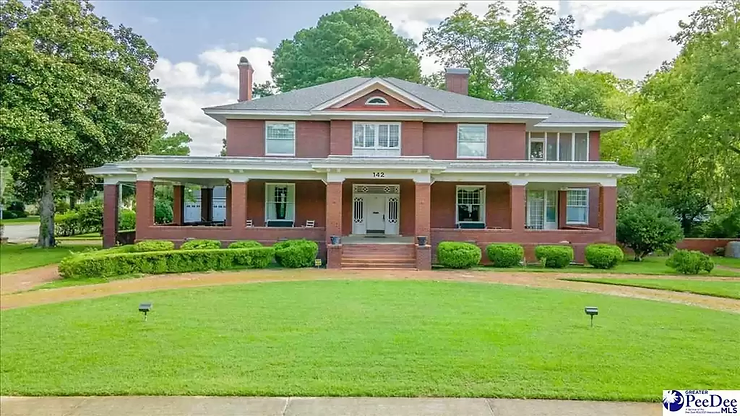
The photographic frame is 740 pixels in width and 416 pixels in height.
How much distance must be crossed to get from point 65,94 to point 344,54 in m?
25.4

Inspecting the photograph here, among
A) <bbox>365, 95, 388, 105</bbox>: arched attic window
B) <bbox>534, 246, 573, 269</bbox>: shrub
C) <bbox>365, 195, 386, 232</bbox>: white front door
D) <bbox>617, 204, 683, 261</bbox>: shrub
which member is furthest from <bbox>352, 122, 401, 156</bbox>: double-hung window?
<bbox>617, 204, 683, 261</bbox>: shrub

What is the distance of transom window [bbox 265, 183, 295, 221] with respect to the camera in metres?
22.4

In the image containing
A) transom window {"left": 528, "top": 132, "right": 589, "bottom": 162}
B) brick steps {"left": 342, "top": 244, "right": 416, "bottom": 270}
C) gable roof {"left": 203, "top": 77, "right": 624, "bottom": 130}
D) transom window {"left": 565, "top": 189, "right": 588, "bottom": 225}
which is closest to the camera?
brick steps {"left": 342, "top": 244, "right": 416, "bottom": 270}

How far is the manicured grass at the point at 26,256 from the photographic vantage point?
16.3m

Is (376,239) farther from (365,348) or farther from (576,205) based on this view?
(365,348)

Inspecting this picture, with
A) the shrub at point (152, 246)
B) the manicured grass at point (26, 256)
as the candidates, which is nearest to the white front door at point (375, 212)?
the shrub at point (152, 246)

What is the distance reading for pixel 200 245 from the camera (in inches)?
687

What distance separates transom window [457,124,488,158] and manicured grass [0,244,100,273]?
17342 mm

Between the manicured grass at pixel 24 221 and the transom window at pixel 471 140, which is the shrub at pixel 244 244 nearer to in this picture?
the transom window at pixel 471 140

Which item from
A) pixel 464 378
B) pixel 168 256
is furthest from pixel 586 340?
pixel 168 256

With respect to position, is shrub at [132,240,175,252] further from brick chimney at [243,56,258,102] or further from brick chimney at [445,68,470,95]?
brick chimney at [445,68,470,95]

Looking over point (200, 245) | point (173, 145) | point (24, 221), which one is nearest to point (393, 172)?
point (200, 245)

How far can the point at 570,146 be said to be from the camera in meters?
24.0

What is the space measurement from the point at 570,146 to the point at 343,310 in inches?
741
